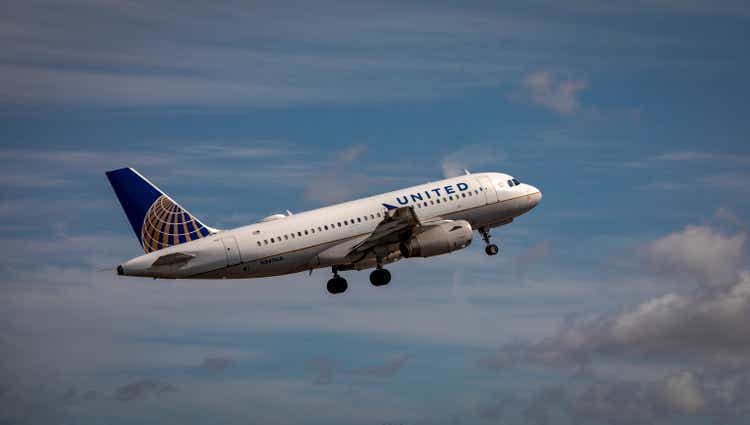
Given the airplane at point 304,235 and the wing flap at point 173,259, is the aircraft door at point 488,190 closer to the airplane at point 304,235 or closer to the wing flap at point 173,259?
the airplane at point 304,235

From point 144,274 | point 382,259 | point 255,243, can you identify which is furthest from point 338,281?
point 144,274

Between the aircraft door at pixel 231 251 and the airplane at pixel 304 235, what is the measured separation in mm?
66

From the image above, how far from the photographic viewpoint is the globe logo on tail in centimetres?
7812

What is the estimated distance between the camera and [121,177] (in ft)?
260

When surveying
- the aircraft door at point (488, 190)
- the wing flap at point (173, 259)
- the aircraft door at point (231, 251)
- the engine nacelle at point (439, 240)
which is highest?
the aircraft door at point (488, 190)

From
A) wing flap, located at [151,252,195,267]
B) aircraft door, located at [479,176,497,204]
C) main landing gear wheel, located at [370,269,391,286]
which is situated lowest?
wing flap, located at [151,252,195,267]

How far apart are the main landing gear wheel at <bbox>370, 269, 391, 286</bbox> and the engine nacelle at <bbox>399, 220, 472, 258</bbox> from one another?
3.13 m

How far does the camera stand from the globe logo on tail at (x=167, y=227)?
256 feet

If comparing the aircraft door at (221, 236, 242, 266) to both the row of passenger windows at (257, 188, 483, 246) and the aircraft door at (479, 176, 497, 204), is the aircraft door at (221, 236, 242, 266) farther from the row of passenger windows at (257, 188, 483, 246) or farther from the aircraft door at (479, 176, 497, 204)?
the aircraft door at (479, 176, 497, 204)

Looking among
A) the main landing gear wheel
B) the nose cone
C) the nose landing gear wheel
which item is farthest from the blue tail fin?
the nose cone

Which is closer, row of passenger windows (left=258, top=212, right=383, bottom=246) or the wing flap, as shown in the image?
the wing flap

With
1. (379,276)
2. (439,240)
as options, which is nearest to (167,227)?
(379,276)

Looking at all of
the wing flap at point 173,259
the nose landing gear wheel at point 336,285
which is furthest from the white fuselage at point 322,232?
the nose landing gear wheel at point 336,285

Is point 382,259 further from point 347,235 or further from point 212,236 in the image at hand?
point 212,236
